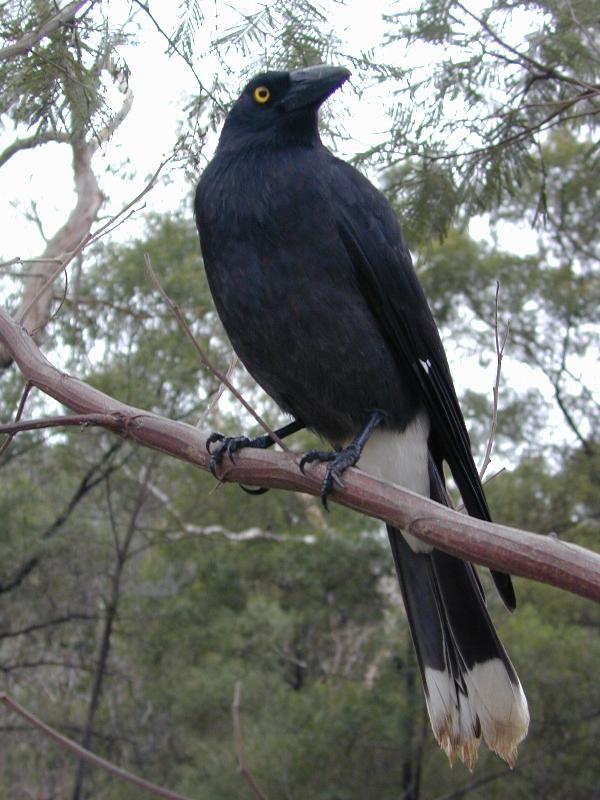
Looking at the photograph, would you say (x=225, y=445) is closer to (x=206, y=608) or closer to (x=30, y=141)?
(x=30, y=141)

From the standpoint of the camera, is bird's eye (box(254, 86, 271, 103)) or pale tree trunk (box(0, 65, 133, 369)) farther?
pale tree trunk (box(0, 65, 133, 369))

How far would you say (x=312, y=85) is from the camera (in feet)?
6.98

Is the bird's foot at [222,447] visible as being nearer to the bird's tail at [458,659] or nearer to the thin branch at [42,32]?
the bird's tail at [458,659]

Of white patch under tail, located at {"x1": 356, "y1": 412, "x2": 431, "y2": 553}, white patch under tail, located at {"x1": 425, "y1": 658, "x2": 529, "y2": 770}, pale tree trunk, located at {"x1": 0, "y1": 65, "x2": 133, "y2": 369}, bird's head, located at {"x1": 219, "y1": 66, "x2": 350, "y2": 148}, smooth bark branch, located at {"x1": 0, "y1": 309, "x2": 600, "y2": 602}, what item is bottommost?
white patch under tail, located at {"x1": 425, "y1": 658, "x2": 529, "y2": 770}

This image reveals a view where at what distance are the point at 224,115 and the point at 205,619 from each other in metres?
5.89

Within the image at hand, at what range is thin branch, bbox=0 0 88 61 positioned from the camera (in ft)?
6.57

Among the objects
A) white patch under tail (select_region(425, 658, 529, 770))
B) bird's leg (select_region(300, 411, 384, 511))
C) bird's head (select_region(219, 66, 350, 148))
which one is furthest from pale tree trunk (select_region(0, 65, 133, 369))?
white patch under tail (select_region(425, 658, 529, 770))

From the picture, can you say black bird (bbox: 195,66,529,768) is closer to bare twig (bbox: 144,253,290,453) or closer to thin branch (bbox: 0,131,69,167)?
bare twig (bbox: 144,253,290,453)

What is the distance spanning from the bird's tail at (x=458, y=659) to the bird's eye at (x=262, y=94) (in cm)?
99

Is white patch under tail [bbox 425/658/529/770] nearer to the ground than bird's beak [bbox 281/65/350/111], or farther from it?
nearer to the ground

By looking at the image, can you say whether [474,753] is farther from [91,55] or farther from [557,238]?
[557,238]

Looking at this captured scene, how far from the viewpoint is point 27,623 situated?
6699 mm

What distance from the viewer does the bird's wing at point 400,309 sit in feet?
6.72

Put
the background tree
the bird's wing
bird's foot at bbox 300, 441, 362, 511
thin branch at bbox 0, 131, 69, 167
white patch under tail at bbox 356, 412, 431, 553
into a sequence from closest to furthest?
bird's foot at bbox 300, 441, 362, 511 → the bird's wing → white patch under tail at bbox 356, 412, 431, 553 → thin branch at bbox 0, 131, 69, 167 → the background tree
